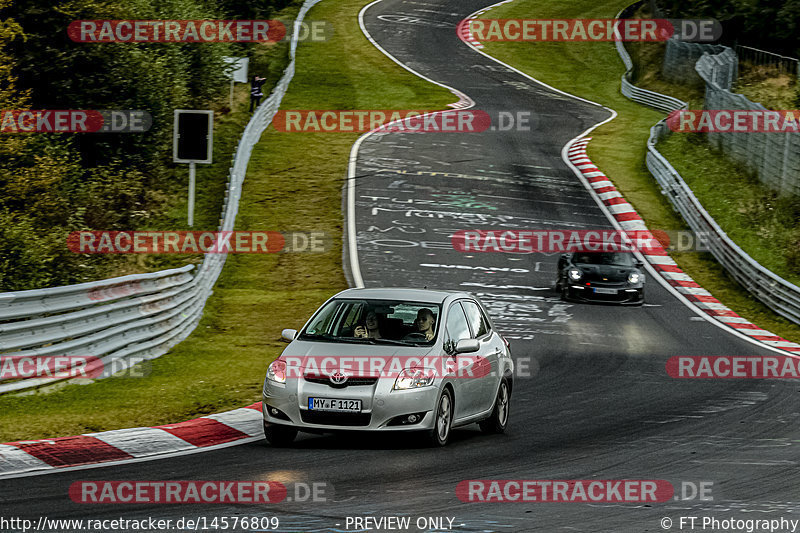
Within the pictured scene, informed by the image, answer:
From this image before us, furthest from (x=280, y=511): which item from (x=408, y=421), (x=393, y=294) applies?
(x=393, y=294)

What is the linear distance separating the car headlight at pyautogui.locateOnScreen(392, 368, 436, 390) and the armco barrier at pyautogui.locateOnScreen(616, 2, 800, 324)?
625 inches

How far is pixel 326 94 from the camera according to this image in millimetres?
48750

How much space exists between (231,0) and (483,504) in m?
47.1

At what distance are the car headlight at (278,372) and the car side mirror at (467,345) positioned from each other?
5.70 ft

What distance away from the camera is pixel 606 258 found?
86.8 feet

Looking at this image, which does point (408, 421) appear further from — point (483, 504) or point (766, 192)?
point (766, 192)

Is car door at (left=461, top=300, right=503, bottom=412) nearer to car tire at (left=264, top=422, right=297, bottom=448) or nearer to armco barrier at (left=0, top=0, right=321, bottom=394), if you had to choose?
car tire at (left=264, top=422, right=297, bottom=448)

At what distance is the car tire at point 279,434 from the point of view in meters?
11.3

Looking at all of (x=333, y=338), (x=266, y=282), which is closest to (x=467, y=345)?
(x=333, y=338)

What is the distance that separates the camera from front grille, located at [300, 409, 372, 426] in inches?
435

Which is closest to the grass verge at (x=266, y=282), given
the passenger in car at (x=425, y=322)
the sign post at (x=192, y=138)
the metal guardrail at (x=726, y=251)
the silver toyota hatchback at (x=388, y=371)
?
the silver toyota hatchback at (x=388, y=371)

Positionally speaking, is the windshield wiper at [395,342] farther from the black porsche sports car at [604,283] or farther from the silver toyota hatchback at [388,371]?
the black porsche sports car at [604,283]

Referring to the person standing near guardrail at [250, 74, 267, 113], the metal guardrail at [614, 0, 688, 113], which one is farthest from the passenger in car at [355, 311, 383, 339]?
Result: the metal guardrail at [614, 0, 688, 113]

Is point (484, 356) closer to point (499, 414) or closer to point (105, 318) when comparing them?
point (499, 414)
